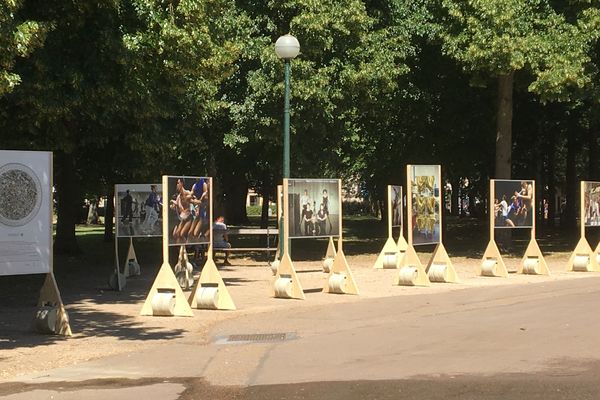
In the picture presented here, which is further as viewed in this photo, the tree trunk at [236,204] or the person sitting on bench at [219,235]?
the tree trunk at [236,204]

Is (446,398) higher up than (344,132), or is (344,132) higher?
(344,132)

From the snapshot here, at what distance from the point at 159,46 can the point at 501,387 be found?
9591 millimetres

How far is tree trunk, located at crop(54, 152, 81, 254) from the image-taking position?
1000 inches

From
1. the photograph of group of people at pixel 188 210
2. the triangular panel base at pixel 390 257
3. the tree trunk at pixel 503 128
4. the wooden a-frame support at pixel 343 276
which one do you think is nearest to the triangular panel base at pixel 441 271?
the wooden a-frame support at pixel 343 276

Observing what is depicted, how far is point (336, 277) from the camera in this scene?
17359mm

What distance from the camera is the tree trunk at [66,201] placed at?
83.3 feet

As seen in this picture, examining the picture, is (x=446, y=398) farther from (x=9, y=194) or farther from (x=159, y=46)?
(x=159, y=46)

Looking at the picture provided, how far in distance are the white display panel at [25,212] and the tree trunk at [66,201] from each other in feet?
42.6

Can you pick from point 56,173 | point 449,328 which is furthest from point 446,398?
point 56,173

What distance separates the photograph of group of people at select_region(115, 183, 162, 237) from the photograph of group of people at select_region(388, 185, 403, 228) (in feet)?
28.5

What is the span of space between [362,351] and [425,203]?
10.0 m

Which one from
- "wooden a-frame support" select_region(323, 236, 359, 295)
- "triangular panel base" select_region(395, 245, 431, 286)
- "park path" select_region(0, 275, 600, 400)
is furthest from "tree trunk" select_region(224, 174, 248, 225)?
"park path" select_region(0, 275, 600, 400)

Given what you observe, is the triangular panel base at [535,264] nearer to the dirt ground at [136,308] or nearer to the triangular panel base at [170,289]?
the dirt ground at [136,308]

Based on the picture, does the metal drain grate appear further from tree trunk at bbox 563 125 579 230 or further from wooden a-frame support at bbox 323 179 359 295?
tree trunk at bbox 563 125 579 230
